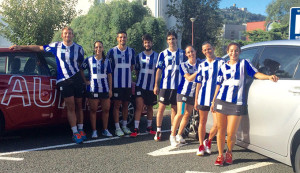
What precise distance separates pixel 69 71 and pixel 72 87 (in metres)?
0.27

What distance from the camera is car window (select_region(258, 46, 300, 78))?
3.76m

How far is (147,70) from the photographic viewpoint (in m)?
5.79

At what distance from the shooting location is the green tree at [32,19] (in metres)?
21.2

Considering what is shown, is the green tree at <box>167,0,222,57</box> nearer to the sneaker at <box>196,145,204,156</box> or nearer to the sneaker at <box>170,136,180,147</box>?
the sneaker at <box>170,136,180,147</box>

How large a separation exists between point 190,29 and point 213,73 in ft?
81.7

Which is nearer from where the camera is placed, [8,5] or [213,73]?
[213,73]

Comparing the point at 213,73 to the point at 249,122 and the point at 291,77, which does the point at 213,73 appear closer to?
the point at 249,122

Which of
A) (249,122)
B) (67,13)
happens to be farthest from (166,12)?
(249,122)

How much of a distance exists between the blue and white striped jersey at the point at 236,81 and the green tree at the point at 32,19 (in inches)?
743

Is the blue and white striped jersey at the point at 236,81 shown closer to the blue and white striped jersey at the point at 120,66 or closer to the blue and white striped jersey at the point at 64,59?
the blue and white striped jersey at the point at 120,66

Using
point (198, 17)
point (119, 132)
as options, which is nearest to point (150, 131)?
point (119, 132)

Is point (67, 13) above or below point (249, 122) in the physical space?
above

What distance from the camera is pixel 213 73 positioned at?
4570mm

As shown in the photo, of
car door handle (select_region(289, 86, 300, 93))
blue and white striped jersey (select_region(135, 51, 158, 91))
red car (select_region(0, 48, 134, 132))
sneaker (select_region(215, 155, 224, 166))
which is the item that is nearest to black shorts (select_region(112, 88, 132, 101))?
blue and white striped jersey (select_region(135, 51, 158, 91))
